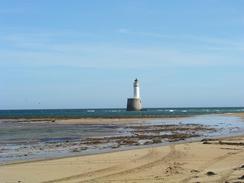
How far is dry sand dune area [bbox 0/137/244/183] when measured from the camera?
13.1 meters

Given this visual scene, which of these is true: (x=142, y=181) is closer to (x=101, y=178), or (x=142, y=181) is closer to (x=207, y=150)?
(x=101, y=178)

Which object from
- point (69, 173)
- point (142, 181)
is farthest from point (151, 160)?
point (142, 181)

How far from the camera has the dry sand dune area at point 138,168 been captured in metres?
13.1

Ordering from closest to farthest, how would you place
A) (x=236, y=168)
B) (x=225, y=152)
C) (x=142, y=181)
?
(x=142, y=181) → (x=236, y=168) → (x=225, y=152)

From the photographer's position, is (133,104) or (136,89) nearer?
(136,89)

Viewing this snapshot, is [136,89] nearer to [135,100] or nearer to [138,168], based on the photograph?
[135,100]

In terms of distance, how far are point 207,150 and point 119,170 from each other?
23.5ft

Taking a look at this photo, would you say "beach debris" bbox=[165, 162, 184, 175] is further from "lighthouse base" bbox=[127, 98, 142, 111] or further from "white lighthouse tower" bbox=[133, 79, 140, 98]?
"lighthouse base" bbox=[127, 98, 142, 111]

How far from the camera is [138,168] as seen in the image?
1545 centimetres

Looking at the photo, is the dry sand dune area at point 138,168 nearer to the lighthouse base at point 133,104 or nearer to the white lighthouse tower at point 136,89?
the white lighthouse tower at point 136,89

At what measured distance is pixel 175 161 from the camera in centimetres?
1717

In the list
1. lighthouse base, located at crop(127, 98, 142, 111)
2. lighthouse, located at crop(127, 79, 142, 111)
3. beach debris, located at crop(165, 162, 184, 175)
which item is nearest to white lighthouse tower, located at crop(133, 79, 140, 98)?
lighthouse, located at crop(127, 79, 142, 111)

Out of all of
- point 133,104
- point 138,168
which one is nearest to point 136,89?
point 133,104

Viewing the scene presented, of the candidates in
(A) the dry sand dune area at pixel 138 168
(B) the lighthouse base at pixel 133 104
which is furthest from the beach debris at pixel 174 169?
(B) the lighthouse base at pixel 133 104
